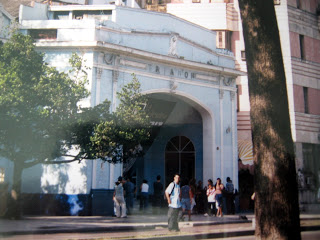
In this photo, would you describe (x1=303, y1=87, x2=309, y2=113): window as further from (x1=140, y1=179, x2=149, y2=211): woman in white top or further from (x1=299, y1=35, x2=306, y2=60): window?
(x1=140, y1=179, x2=149, y2=211): woman in white top

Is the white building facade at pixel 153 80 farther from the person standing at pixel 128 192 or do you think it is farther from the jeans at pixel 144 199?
the jeans at pixel 144 199

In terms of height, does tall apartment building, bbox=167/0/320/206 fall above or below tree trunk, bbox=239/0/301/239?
above

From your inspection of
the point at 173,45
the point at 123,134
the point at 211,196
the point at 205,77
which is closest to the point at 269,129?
the point at 123,134

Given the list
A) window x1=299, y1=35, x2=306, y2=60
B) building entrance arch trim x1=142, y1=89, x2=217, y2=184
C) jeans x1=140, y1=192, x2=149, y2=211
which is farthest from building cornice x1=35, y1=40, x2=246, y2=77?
jeans x1=140, y1=192, x2=149, y2=211

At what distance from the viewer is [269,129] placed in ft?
20.3

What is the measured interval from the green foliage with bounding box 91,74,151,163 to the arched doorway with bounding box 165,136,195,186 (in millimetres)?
7214

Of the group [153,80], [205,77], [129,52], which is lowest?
[153,80]

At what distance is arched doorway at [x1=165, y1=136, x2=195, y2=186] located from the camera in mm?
22391

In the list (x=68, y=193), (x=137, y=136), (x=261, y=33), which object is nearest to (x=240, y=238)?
(x=137, y=136)

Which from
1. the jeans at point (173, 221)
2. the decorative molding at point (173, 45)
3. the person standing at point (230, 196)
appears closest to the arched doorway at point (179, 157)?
the person standing at point (230, 196)

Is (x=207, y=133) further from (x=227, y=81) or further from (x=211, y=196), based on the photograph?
(x=211, y=196)

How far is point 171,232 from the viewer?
11.7 meters

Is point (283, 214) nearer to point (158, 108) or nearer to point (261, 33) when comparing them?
point (261, 33)

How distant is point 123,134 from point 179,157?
29.4ft
